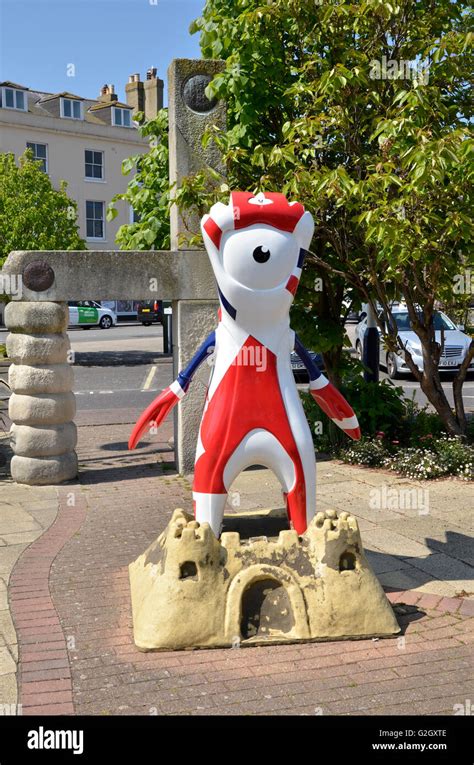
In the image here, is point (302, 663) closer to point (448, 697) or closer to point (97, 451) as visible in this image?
point (448, 697)

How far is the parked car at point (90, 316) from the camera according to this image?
3591 cm

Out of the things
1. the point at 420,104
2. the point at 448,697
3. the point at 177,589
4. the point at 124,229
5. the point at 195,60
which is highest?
the point at 195,60

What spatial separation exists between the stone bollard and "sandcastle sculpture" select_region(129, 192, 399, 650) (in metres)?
3.32

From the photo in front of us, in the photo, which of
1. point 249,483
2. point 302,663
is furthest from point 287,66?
point 302,663

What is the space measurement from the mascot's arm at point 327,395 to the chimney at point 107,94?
43077 millimetres

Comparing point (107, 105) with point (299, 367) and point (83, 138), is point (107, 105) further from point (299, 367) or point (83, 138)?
point (299, 367)

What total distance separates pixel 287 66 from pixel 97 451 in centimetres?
571

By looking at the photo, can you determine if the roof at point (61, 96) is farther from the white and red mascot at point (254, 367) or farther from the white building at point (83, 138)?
the white and red mascot at point (254, 367)

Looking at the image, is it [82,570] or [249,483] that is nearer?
[82,570]

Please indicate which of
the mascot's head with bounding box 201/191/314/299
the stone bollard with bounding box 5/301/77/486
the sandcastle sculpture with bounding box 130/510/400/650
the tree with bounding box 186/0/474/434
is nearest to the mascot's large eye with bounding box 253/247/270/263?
the mascot's head with bounding box 201/191/314/299

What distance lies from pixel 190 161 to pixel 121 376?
11057 millimetres

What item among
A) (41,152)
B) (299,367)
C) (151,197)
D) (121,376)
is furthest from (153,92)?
(151,197)

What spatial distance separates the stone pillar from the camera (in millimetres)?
9734

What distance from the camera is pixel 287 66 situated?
10.2 m
